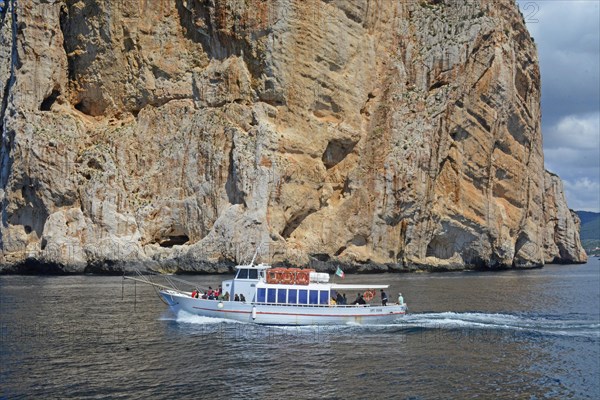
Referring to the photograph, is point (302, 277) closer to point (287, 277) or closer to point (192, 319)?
point (287, 277)

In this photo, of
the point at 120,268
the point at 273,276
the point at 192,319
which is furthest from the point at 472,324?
the point at 120,268

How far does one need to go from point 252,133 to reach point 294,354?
46.7 m

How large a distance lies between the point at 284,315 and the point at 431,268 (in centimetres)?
4829

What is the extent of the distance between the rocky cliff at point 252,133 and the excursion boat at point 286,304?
30136 millimetres

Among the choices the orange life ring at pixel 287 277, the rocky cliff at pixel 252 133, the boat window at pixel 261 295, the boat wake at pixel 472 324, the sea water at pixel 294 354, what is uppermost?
the rocky cliff at pixel 252 133

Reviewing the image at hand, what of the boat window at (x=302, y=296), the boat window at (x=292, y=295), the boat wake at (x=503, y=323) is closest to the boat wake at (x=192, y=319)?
the boat window at (x=292, y=295)

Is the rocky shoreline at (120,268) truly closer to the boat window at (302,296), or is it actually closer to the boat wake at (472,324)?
the boat wake at (472,324)

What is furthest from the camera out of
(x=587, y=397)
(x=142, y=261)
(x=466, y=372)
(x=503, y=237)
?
(x=503, y=237)

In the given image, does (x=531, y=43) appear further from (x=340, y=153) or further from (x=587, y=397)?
(x=587, y=397)

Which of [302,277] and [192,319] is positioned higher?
[302,277]

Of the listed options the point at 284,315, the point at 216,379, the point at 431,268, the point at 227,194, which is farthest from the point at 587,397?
the point at 431,268

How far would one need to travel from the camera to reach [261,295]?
1345 inches

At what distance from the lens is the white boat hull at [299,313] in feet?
110

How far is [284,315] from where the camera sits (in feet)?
110
